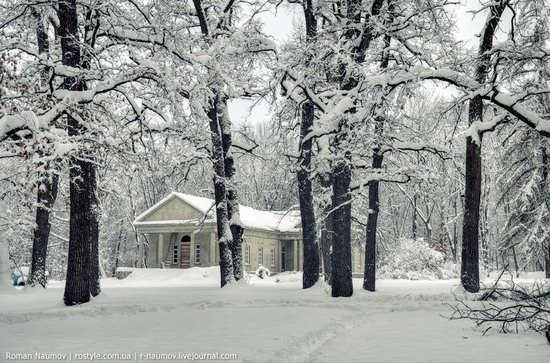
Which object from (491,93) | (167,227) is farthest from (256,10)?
(167,227)

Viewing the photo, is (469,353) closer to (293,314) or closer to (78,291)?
(293,314)

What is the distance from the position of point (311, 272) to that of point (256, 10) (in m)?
9.57

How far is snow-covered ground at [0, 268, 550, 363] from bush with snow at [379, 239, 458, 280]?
68.1 feet

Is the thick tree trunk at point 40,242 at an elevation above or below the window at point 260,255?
above

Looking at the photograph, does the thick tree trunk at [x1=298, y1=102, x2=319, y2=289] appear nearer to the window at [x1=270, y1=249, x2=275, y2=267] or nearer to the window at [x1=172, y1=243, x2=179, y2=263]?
the window at [x1=172, y1=243, x2=179, y2=263]

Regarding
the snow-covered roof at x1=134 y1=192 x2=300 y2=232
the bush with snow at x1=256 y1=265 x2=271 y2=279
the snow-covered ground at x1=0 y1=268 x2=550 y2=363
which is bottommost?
the bush with snow at x1=256 y1=265 x2=271 y2=279

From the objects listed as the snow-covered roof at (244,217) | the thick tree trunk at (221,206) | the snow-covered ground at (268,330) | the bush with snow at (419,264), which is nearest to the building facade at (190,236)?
the snow-covered roof at (244,217)

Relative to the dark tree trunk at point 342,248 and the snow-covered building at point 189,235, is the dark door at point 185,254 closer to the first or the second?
the snow-covered building at point 189,235

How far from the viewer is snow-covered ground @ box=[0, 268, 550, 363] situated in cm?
767

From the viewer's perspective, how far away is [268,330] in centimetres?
957

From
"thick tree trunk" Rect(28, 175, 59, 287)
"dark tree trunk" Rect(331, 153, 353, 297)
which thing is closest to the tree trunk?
"thick tree trunk" Rect(28, 175, 59, 287)

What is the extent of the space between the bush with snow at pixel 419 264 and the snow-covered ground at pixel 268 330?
20743mm

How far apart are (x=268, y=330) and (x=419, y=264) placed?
93.9ft

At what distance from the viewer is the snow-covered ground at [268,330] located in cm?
767
